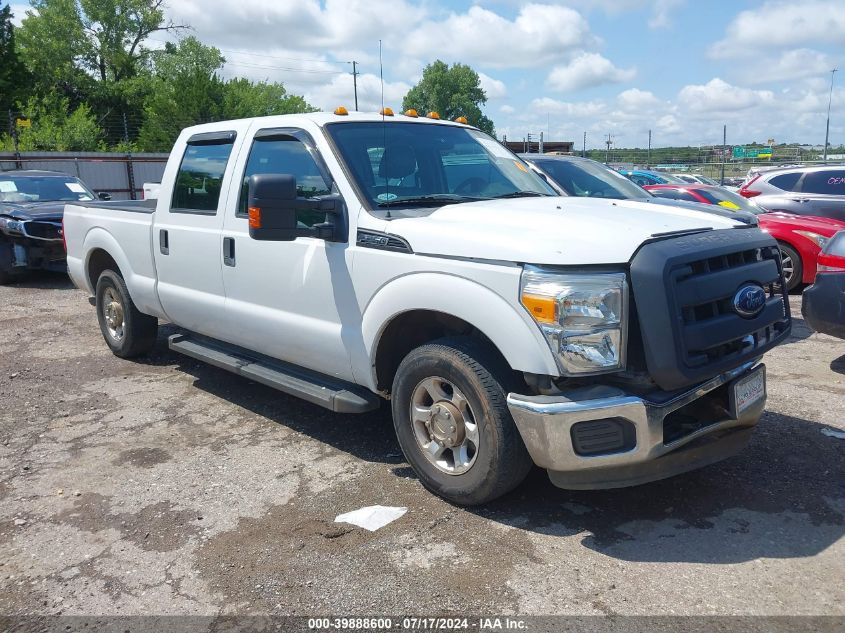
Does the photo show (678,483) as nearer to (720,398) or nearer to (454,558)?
(720,398)

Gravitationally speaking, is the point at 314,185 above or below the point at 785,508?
above

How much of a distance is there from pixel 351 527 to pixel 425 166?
2.22 m

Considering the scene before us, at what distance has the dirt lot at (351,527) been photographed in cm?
311

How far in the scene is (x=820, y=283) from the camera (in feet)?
19.1

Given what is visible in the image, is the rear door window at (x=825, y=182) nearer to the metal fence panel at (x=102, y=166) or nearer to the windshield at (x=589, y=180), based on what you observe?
the windshield at (x=589, y=180)

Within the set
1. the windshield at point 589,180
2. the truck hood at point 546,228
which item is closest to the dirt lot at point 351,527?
the truck hood at point 546,228

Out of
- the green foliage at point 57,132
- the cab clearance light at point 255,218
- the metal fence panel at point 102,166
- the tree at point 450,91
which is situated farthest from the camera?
the tree at point 450,91

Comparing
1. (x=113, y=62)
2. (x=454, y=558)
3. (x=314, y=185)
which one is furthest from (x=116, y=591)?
(x=113, y=62)

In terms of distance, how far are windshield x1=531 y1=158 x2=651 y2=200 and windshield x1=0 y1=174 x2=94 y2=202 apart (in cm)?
780

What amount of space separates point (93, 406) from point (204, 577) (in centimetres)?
290

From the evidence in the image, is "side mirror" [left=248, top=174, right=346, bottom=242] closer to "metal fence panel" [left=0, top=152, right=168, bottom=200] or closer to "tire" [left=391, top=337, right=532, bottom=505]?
"tire" [left=391, top=337, right=532, bottom=505]

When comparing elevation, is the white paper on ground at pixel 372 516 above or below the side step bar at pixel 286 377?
below

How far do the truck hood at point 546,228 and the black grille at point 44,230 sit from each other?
28.0 feet

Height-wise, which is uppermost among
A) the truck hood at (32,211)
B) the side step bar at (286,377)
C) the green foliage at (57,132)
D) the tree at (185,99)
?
the tree at (185,99)
